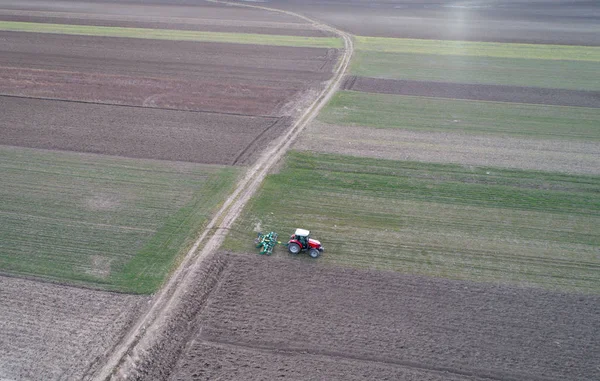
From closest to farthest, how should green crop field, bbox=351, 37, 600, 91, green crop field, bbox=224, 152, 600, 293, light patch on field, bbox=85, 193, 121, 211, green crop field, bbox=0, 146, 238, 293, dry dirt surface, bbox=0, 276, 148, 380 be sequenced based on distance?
1. dry dirt surface, bbox=0, 276, 148, 380
2. green crop field, bbox=0, 146, 238, 293
3. green crop field, bbox=224, 152, 600, 293
4. light patch on field, bbox=85, 193, 121, 211
5. green crop field, bbox=351, 37, 600, 91

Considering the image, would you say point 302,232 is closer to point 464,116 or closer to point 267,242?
point 267,242

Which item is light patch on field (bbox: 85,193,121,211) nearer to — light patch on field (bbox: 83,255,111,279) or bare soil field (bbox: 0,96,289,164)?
light patch on field (bbox: 83,255,111,279)

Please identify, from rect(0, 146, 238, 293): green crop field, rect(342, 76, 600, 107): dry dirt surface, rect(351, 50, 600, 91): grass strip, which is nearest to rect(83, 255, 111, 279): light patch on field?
rect(0, 146, 238, 293): green crop field

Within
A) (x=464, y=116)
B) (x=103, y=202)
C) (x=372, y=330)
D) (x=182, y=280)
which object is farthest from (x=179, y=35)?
(x=372, y=330)

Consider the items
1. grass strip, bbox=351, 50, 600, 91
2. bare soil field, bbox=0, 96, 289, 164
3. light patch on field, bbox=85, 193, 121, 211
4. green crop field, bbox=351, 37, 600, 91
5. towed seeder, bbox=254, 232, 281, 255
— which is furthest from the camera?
green crop field, bbox=351, 37, 600, 91

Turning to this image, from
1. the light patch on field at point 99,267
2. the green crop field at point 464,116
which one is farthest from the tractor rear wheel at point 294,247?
the green crop field at point 464,116
